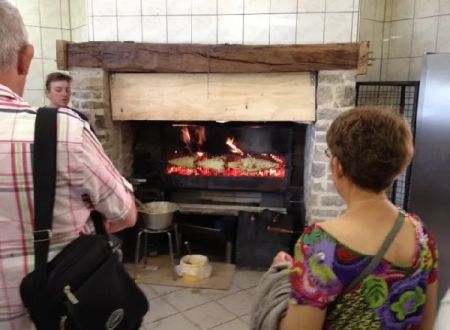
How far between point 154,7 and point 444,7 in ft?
6.99

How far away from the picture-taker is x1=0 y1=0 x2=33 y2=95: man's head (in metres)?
0.92

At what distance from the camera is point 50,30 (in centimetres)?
363

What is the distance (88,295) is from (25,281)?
0.46 feet

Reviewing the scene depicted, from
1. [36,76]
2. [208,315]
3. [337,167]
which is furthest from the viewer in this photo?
[36,76]

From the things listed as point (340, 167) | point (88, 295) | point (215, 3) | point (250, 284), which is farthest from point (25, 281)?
point (215, 3)

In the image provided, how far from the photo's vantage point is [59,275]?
36.6 inches

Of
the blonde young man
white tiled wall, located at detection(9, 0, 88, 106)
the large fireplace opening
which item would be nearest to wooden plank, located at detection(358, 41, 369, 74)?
the large fireplace opening

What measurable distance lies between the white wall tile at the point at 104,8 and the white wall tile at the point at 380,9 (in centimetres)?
204

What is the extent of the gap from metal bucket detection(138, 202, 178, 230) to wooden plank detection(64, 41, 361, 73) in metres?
0.99

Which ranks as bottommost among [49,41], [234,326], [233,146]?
[234,326]

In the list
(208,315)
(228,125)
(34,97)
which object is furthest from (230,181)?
(34,97)

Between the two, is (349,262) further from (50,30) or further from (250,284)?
(50,30)

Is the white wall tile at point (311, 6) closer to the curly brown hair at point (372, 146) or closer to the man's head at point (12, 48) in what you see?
the curly brown hair at point (372, 146)

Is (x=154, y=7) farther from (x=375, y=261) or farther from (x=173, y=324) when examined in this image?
(x=375, y=261)
